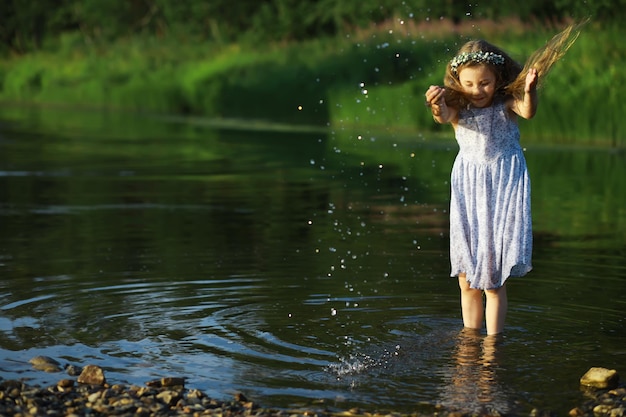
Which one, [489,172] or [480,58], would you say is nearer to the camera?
[480,58]

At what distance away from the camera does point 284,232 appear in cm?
1207

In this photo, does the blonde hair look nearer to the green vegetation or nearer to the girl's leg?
the girl's leg

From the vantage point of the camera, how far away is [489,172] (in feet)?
24.7

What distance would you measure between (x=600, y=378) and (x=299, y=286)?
10.4 feet

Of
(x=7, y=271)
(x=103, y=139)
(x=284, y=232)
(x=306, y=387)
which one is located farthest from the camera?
(x=103, y=139)

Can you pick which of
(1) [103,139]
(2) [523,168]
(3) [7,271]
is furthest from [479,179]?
(1) [103,139]

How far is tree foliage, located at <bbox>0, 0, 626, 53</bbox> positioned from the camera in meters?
30.4

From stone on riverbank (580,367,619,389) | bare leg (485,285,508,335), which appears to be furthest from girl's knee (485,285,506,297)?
stone on riverbank (580,367,619,389)

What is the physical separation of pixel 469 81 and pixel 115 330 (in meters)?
2.17

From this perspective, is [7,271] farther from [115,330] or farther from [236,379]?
[236,379]

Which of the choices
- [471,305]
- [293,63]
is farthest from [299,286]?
[293,63]

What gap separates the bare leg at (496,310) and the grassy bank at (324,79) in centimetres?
971

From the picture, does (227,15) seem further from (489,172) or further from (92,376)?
(92,376)

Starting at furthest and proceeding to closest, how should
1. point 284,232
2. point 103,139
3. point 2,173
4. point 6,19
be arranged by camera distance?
point 6,19, point 103,139, point 2,173, point 284,232
